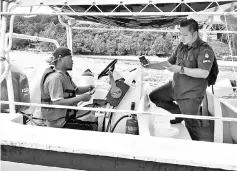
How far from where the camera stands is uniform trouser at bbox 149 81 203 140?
274cm

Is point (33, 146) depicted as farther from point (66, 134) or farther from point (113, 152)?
point (113, 152)

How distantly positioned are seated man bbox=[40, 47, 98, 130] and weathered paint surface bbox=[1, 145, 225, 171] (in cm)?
58

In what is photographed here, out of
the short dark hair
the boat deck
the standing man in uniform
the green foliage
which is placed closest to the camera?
the boat deck

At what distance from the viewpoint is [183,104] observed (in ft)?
9.16

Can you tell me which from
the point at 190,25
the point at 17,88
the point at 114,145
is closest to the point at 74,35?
the point at 17,88

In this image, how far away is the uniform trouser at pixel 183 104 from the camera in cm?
274

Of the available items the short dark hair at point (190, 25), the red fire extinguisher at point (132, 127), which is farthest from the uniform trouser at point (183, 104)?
the short dark hair at point (190, 25)

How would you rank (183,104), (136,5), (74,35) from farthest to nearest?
(74,35)
(183,104)
(136,5)

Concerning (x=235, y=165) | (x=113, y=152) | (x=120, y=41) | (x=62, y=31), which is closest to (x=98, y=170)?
(x=113, y=152)

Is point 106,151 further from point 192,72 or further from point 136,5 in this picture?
point 136,5

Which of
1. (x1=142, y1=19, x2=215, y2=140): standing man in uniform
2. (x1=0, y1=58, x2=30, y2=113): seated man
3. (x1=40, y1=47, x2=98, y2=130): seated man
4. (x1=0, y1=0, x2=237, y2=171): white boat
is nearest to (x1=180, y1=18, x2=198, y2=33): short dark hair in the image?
(x1=142, y1=19, x2=215, y2=140): standing man in uniform

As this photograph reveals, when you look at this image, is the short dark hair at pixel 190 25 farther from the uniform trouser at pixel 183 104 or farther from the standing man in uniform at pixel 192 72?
the uniform trouser at pixel 183 104

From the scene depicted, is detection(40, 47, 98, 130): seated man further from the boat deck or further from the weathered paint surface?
the weathered paint surface

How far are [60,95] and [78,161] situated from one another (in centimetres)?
78
